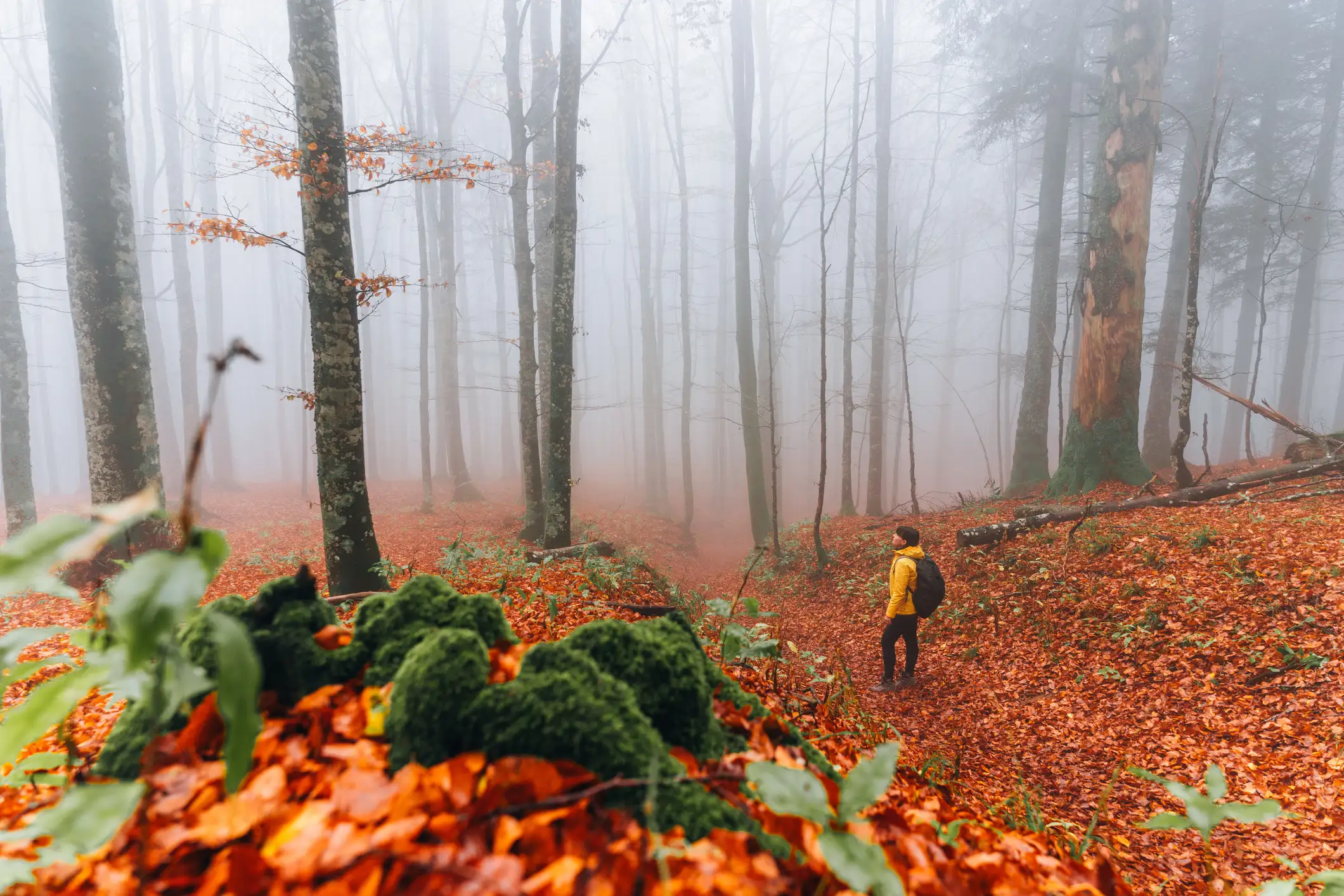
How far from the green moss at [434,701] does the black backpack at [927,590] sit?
18.2 ft

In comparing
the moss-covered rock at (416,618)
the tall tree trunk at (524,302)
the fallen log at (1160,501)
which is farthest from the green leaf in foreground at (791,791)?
the tall tree trunk at (524,302)

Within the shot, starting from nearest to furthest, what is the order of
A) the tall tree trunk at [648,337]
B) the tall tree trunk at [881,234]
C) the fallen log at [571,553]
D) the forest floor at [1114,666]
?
the forest floor at [1114,666], the fallen log at [571,553], the tall tree trunk at [881,234], the tall tree trunk at [648,337]

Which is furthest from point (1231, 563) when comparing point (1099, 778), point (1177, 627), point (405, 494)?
point (405, 494)

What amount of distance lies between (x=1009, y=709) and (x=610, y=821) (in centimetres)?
536

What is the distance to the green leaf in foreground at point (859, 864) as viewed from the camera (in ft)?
3.66

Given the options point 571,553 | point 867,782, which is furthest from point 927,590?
point 867,782

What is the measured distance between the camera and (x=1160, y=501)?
7.92m

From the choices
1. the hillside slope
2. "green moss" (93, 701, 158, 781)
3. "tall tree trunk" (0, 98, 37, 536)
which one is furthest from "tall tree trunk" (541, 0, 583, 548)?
"tall tree trunk" (0, 98, 37, 536)

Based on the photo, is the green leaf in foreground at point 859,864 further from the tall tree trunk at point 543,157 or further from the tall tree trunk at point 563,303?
the tall tree trunk at point 543,157

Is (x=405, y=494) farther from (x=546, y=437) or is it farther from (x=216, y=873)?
(x=216, y=873)

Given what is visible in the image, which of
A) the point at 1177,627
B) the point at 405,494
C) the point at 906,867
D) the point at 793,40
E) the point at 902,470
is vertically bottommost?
the point at 902,470

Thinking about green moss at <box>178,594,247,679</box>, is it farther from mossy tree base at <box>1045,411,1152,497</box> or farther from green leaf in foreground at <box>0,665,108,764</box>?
mossy tree base at <box>1045,411,1152,497</box>

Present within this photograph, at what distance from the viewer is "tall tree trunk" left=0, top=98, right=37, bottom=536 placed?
9.01 meters

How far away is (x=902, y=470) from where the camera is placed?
4338 centimetres
